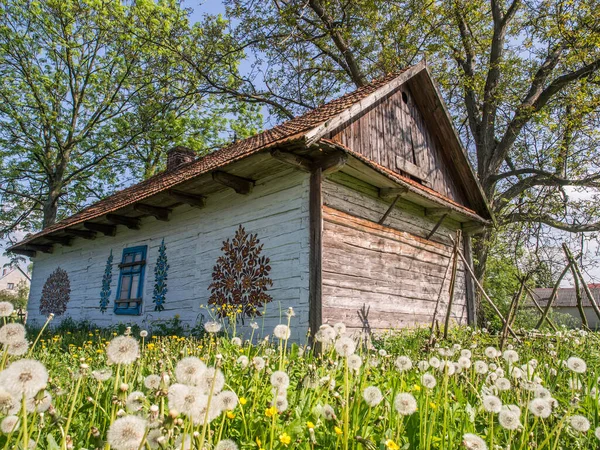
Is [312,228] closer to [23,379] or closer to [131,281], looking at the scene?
[23,379]

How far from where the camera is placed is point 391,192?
7414 millimetres

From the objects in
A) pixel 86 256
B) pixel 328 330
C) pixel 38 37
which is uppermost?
pixel 38 37

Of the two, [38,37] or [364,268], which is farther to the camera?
[38,37]

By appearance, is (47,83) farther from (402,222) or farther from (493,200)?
(493,200)

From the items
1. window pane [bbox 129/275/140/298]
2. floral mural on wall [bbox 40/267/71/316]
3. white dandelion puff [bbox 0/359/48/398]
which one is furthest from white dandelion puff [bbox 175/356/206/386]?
floral mural on wall [bbox 40/267/71/316]

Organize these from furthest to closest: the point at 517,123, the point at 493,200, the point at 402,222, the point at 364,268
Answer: the point at 493,200
the point at 517,123
the point at 402,222
the point at 364,268

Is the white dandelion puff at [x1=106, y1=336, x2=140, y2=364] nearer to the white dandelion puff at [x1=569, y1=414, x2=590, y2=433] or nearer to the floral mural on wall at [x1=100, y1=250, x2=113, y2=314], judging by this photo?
the white dandelion puff at [x1=569, y1=414, x2=590, y2=433]

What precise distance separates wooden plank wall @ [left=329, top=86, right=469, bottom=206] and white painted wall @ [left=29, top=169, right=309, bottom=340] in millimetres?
1574

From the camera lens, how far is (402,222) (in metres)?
8.30

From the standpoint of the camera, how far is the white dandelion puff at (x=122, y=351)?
1.27 meters

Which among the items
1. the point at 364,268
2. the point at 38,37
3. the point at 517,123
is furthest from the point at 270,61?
the point at 38,37

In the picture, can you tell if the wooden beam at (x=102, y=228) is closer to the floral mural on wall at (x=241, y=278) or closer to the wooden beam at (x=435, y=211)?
the floral mural on wall at (x=241, y=278)

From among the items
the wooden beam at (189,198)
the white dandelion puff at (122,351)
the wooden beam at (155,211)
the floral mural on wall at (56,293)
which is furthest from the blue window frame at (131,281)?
the white dandelion puff at (122,351)

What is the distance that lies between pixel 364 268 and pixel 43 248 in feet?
36.5
